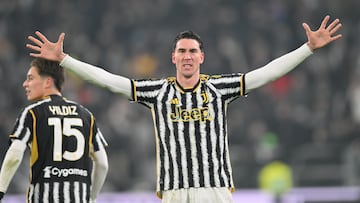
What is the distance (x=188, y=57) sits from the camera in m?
6.47

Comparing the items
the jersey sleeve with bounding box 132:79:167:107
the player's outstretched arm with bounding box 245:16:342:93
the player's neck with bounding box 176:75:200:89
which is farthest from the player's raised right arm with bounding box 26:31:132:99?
the player's outstretched arm with bounding box 245:16:342:93

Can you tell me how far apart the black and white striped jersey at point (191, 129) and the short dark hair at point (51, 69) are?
74cm

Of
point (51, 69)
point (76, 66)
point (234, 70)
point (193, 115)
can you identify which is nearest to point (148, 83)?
point (193, 115)

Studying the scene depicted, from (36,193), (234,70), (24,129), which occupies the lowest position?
(36,193)

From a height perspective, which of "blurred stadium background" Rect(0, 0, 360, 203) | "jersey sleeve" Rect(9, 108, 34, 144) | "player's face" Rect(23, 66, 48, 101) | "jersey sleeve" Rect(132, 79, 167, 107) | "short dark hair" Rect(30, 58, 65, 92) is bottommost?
"jersey sleeve" Rect(9, 108, 34, 144)

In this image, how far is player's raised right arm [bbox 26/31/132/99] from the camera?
6.38 meters

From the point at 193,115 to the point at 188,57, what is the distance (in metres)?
0.40

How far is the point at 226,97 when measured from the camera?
6602mm

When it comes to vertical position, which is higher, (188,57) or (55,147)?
(188,57)

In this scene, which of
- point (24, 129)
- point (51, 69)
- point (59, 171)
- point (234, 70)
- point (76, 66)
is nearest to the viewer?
point (76, 66)

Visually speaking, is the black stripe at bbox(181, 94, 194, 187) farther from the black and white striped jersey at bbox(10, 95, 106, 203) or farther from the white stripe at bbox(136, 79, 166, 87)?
the black and white striped jersey at bbox(10, 95, 106, 203)

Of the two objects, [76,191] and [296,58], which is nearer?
[296,58]

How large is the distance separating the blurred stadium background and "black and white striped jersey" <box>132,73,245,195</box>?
644 cm

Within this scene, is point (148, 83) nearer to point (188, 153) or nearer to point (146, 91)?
point (146, 91)
